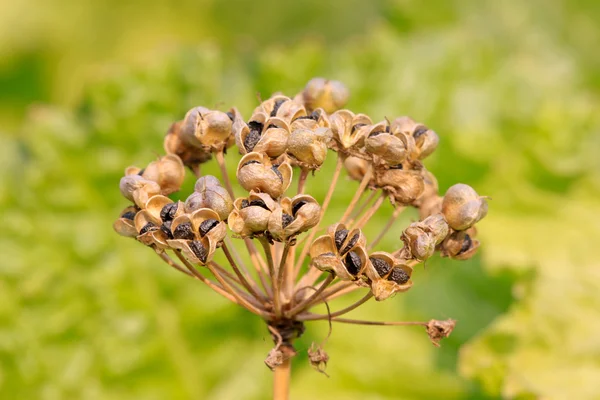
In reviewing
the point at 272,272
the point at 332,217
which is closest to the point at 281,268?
the point at 272,272

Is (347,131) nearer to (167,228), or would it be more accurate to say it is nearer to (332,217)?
(167,228)

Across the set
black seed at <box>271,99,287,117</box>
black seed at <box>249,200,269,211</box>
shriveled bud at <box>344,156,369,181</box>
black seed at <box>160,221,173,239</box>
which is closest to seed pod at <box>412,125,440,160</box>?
shriveled bud at <box>344,156,369,181</box>

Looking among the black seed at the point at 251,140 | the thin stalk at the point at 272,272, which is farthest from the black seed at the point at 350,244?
the black seed at the point at 251,140

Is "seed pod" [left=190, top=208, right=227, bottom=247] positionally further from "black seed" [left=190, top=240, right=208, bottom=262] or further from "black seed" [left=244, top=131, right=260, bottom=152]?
"black seed" [left=244, top=131, right=260, bottom=152]

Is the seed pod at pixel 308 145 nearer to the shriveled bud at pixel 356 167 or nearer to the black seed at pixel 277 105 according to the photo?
the black seed at pixel 277 105

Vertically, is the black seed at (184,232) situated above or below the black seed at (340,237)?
below

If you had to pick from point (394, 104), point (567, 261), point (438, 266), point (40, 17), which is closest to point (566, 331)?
point (567, 261)
